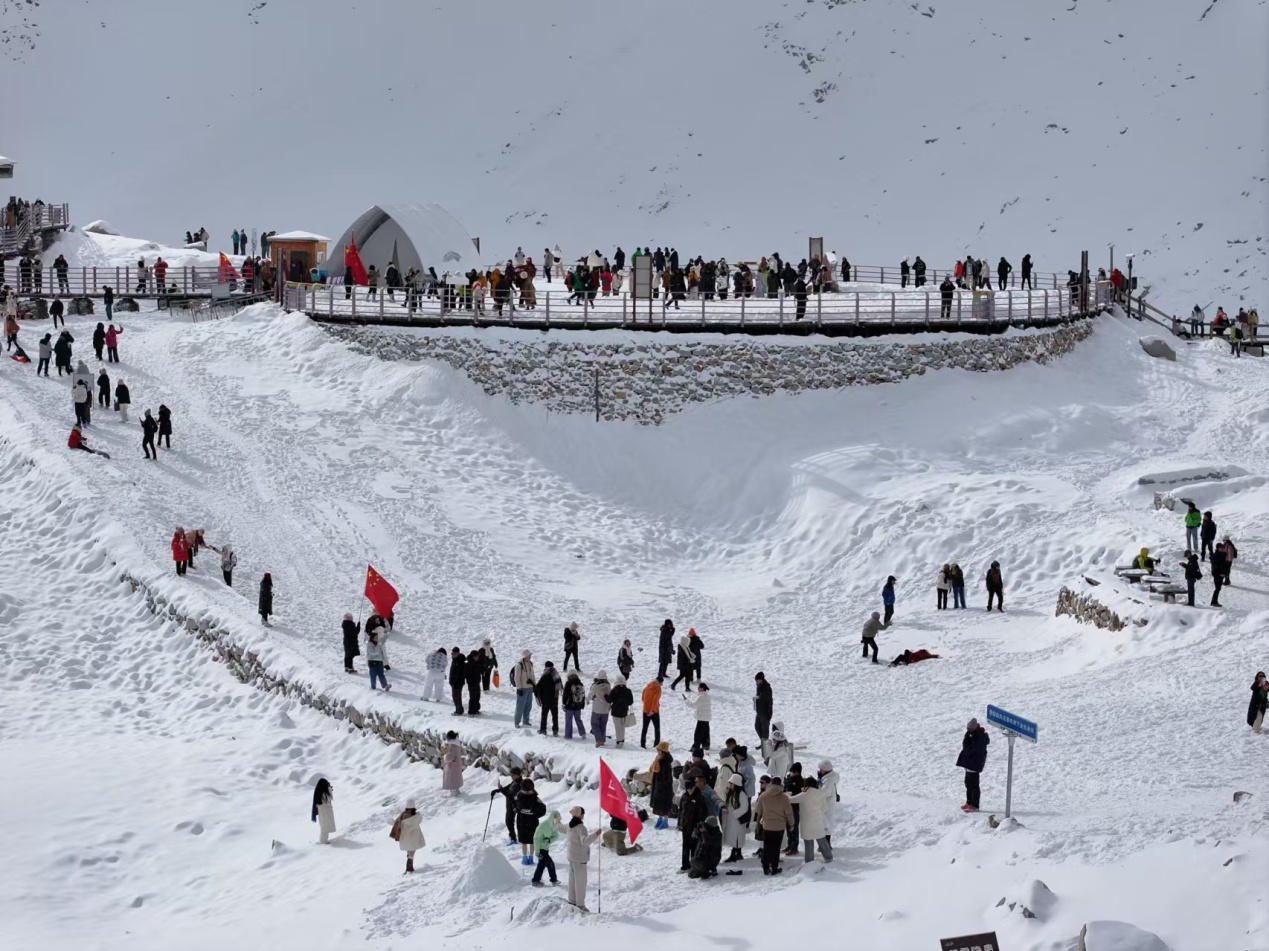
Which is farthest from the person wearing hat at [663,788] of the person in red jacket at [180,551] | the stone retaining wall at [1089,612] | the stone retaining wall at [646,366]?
the stone retaining wall at [646,366]

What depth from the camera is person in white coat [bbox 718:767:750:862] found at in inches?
643

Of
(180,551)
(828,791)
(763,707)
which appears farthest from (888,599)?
(828,791)

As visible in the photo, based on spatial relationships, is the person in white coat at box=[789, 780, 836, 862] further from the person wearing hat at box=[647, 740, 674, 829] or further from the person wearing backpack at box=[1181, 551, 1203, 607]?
the person wearing backpack at box=[1181, 551, 1203, 607]

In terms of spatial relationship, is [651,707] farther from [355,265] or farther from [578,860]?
[355,265]

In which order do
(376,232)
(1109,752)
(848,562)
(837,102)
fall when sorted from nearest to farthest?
1. (1109,752)
2. (848,562)
3. (376,232)
4. (837,102)

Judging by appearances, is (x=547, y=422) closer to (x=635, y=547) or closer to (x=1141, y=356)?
(x=635, y=547)

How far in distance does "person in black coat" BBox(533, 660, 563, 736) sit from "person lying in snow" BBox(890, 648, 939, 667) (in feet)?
22.4

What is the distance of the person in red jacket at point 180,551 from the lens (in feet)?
88.7

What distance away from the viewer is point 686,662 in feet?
79.8

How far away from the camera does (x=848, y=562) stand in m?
31.6

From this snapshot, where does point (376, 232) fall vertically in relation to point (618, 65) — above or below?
below

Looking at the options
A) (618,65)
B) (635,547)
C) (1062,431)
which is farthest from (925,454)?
(618,65)

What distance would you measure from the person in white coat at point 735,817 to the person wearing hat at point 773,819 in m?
0.41

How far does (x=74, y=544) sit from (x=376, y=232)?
712 inches
